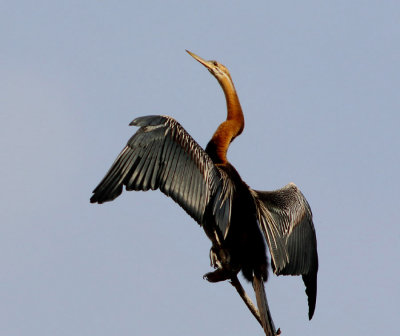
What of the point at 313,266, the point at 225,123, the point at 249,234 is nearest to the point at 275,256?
the point at 249,234

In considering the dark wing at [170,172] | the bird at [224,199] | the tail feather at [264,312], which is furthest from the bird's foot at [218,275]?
the dark wing at [170,172]

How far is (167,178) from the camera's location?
10.4 meters

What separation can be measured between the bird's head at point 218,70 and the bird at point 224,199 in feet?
1.05

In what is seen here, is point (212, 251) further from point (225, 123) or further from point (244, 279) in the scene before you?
point (225, 123)

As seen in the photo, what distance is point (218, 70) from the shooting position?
515 inches

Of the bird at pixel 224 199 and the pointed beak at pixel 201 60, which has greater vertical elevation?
the pointed beak at pixel 201 60

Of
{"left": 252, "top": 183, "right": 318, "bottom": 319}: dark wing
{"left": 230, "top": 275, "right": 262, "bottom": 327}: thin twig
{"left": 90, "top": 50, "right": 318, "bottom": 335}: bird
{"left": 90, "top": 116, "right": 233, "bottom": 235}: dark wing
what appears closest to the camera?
{"left": 90, "top": 116, "right": 233, "bottom": 235}: dark wing

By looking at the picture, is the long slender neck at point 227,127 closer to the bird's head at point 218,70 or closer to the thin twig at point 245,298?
the bird's head at point 218,70

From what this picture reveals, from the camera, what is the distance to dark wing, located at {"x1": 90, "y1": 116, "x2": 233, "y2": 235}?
33.4ft

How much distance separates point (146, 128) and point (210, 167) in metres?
0.82

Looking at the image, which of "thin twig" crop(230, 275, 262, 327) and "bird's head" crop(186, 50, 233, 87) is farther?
"bird's head" crop(186, 50, 233, 87)

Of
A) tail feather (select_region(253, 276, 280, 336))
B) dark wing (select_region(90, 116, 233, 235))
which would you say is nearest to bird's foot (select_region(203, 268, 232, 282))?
tail feather (select_region(253, 276, 280, 336))

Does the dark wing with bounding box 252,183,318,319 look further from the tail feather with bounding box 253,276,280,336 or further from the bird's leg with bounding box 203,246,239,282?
the bird's leg with bounding box 203,246,239,282

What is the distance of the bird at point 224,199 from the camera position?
33.8 feet
